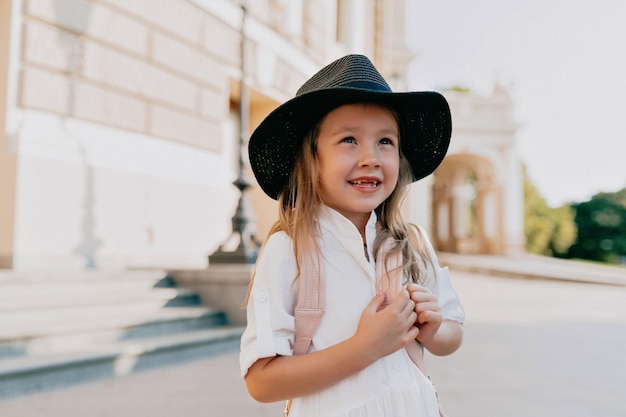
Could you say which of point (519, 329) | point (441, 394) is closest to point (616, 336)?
point (519, 329)

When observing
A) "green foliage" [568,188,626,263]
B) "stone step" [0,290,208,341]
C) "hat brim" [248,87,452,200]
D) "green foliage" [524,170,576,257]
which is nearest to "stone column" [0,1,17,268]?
"stone step" [0,290,208,341]

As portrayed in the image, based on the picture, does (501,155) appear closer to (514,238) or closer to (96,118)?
(514,238)

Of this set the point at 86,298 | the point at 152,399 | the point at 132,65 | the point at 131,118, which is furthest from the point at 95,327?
the point at 132,65

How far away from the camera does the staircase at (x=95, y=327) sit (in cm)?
341

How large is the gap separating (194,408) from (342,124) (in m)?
2.29

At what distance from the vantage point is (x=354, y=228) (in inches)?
48.9

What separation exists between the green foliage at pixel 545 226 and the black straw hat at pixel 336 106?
1619 inches

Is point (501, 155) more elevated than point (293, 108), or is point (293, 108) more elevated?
point (501, 155)

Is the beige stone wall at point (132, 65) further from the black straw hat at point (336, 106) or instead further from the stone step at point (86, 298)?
the black straw hat at point (336, 106)

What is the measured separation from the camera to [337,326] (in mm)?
1177

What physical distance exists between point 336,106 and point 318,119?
0.08m

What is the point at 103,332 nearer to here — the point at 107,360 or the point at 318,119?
the point at 107,360

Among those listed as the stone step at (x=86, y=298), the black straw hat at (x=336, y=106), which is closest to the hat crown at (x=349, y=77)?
the black straw hat at (x=336, y=106)

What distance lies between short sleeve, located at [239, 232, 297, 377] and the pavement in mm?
1904
